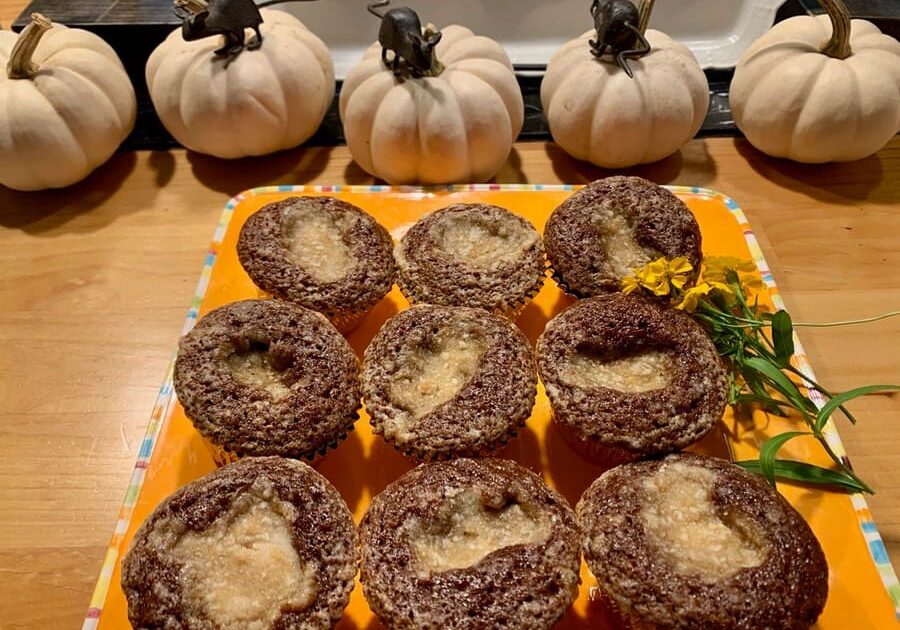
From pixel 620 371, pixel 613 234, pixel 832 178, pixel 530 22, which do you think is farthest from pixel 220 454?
pixel 530 22

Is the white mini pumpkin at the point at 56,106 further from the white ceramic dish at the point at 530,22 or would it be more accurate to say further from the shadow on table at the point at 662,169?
the shadow on table at the point at 662,169

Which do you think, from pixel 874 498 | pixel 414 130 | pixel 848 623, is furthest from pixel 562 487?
pixel 414 130

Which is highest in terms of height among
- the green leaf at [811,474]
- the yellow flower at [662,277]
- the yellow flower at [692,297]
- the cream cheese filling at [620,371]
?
the yellow flower at [662,277]

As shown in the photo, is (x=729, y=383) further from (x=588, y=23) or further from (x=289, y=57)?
(x=588, y=23)

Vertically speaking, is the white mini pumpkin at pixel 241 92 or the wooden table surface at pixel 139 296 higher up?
the white mini pumpkin at pixel 241 92

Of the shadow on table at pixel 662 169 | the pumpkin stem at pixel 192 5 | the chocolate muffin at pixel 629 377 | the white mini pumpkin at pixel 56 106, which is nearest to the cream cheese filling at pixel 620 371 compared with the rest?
the chocolate muffin at pixel 629 377

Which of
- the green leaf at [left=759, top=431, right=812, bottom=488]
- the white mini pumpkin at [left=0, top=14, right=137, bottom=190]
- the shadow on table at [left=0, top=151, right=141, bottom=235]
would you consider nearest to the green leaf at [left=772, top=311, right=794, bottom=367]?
the green leaf at [left=759, top=431, right=812, bottom=488]
